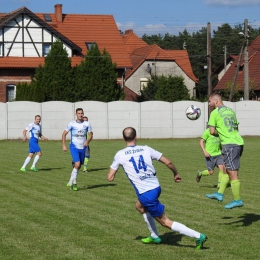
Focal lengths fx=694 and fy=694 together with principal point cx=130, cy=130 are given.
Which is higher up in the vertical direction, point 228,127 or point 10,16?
point 10,16

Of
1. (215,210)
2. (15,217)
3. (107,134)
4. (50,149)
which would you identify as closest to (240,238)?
(215,210)

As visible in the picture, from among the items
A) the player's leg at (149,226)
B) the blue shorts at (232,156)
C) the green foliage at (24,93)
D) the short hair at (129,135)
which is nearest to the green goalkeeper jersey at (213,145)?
the blue shorts at (232,156)

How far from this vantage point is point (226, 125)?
11352 millimetres

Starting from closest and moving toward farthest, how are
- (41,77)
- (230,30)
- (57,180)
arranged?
1. (57,180)
2. (41,77)
3. (230,30)

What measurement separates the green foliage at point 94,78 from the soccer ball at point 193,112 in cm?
1221

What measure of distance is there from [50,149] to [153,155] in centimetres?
2733

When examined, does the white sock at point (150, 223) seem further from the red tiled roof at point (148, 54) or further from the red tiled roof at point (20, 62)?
the red tiled roof at point (148, 54)

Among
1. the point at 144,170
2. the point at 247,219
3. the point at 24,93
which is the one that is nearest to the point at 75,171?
the point at 247,219

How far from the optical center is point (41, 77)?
183 feet

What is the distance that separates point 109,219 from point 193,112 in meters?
34.1

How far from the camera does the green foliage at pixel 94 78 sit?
5650 centimetres

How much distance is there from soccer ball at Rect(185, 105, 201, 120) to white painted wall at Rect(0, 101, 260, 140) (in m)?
0.48

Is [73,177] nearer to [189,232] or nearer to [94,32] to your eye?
[189,232]

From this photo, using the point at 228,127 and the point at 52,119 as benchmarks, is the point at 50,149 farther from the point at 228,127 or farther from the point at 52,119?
the point at 228,127
